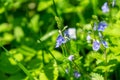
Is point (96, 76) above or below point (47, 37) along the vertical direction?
below

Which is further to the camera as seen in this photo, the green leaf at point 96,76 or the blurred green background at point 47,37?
the blurred green background at point 47,37

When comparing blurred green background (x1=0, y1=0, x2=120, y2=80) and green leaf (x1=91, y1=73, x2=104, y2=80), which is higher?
blurred green background (x1=0, y1=0, x2=120, y2=80)

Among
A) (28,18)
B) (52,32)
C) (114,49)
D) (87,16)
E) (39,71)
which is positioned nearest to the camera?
(114,49)

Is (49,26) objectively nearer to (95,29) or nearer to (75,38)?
(75,38)

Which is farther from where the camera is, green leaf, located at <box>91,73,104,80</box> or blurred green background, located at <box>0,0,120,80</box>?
blurred green background, located at <box>0,0,120,80</box>

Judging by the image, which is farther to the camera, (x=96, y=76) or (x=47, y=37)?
(x=47, y=37)

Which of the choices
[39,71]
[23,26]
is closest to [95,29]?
[39,71]

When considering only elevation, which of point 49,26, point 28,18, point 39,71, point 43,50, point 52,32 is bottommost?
point 39,71

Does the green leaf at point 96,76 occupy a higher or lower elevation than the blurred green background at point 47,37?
lower
